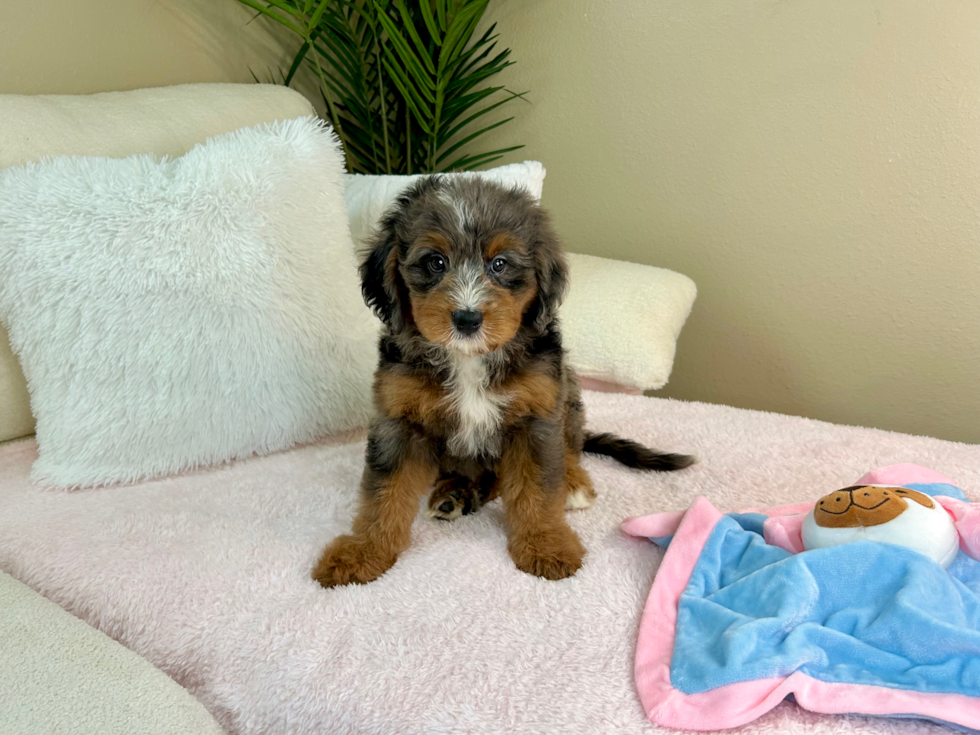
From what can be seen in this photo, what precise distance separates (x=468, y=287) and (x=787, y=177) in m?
2.12

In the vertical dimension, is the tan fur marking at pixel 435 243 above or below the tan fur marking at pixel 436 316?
above

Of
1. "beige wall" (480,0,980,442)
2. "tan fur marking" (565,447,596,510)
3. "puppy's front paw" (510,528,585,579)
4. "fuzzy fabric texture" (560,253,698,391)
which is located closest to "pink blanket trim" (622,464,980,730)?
Result: "puppy's front paw" (510,528,585,579)

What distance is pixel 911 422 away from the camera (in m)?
3.15

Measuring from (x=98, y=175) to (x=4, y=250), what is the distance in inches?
13.4

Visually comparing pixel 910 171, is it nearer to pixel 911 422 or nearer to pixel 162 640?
pixel 911 422

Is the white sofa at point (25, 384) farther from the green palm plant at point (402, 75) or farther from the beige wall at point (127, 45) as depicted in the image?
the green palm plant at point (402, 75)

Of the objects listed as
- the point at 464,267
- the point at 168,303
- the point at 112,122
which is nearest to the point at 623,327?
the point at 464,267

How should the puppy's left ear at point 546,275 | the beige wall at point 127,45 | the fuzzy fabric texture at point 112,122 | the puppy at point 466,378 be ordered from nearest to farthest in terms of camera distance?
the puppy at point 466,378, the puppy's left ear at point 546,275, the fuzzy fabric texture at point 112,122, the beige wall at point 127,45

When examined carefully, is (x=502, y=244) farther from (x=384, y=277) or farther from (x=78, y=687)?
(x=78, y=687)

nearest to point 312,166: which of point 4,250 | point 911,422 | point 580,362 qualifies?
point 4,250

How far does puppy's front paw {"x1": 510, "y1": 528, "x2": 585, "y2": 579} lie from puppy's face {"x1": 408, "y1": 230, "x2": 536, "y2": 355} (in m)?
0.51

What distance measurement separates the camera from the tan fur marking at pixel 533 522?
1780mm

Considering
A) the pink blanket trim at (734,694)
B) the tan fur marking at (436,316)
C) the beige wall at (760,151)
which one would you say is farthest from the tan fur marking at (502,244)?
the beige wall at (760,151)

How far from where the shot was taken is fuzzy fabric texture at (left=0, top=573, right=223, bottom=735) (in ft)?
3.95
